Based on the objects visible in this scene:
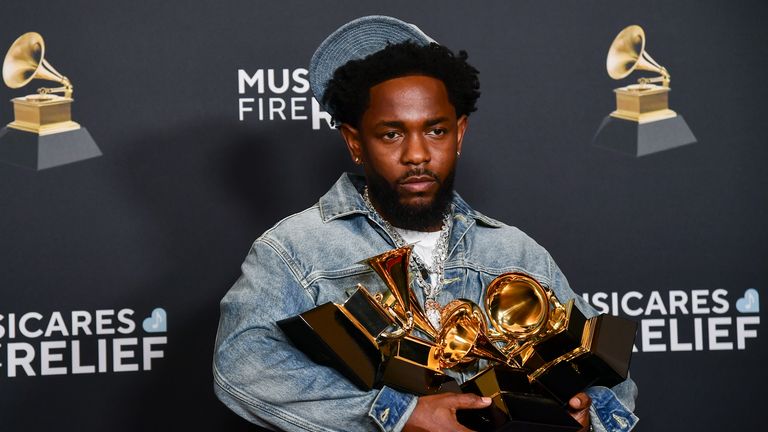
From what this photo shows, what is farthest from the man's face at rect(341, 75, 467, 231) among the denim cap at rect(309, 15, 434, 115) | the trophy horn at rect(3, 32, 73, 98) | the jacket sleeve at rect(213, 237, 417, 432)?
the trophy horn at rect(3, 32, 73, 98)

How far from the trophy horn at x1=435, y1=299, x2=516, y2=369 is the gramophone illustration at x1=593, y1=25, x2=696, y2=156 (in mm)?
1060

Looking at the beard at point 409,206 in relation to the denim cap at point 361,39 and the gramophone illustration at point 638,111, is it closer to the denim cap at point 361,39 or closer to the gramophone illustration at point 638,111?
the denim cap at point 361,39

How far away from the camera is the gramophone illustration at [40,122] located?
2.39m

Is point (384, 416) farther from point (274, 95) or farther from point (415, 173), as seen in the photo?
point (274, 95)

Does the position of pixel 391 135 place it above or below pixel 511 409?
above

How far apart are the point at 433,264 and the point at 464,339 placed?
32 cm

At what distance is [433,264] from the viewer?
6.19 ft

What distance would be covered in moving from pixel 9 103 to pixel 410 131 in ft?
3.75

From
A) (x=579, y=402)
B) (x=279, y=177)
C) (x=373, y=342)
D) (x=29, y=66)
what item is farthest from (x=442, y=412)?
(x=29, y=66)

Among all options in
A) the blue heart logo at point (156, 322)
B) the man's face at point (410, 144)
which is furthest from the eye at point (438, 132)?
the blue heart logo at point (156, 322)

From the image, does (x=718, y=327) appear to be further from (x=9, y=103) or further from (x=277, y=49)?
(x=9, y=103)

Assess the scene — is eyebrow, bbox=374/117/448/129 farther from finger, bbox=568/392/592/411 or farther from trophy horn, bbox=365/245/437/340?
finger, bbox=568/392/592/411

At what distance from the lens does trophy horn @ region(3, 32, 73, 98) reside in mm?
2387

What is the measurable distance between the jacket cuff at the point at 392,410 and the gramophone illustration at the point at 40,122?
1.17 m
